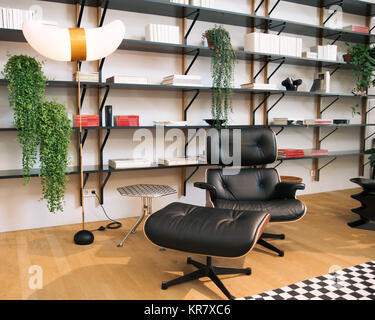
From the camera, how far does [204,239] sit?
2.10 meters

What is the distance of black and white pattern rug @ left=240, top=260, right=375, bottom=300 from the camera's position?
220cm

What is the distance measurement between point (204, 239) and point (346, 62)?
11.6 feet

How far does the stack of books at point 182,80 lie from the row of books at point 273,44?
76 centimetres

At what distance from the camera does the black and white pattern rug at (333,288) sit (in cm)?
220

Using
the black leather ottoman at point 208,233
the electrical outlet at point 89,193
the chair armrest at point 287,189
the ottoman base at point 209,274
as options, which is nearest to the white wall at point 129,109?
the electrical outlet at point 89,193

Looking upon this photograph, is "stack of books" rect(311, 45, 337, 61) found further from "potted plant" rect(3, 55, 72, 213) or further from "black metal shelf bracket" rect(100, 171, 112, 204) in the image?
"potted plant" rect(3, 55, 72, 213)

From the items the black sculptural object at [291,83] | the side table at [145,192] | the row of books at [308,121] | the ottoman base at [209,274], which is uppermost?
the black sculptural object at [291,83]

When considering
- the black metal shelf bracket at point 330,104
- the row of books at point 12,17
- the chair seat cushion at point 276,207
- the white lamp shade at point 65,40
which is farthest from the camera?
the black metal shelf bracket at point 330,104

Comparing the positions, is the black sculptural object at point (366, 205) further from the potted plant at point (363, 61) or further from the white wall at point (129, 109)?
the potted plant at point (363, 61)

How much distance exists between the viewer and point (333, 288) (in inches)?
90.9

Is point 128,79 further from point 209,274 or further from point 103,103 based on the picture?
point 209,274

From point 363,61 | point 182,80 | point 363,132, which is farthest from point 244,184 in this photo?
point 363,132

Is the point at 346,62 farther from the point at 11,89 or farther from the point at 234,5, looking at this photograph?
the point at 11,89
